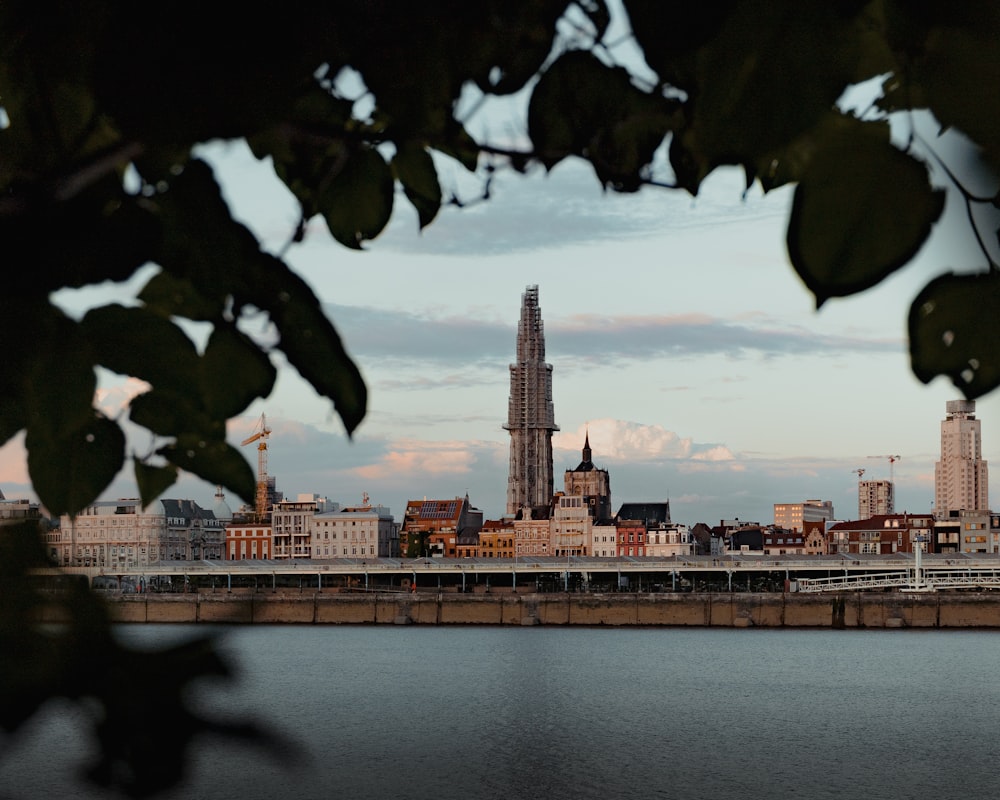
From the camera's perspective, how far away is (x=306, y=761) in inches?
12.2

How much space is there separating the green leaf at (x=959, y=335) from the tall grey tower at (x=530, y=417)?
8747cm

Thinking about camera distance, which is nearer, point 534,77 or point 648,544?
point 534,77

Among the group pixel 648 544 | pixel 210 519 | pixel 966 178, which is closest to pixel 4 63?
pixel 966 178

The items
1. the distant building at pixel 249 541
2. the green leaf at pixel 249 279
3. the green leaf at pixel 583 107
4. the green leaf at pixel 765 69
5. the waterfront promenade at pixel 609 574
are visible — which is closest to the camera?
the green leaf at pixel 765 69

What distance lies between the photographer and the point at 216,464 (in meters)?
0.61

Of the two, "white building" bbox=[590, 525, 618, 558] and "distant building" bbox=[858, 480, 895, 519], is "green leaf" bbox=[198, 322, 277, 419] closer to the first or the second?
"white building" bbox=[590, 525, 618, 558]

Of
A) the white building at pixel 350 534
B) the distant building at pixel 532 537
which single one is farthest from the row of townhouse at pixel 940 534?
the white building at pixel 350 534

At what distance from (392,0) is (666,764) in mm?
23647

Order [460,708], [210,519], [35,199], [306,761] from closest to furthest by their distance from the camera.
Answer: [306,761] < [35,199] < [460,708] < [210,519]

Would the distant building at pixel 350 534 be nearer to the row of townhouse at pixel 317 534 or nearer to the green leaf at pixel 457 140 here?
the row of townhouse at pixel 317 534

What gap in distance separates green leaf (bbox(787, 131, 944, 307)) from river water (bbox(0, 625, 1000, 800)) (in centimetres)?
1336

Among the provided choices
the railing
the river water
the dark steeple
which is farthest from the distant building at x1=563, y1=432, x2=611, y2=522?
the river water

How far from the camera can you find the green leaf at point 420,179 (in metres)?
0.71

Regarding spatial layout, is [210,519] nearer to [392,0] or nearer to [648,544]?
[648,544]
